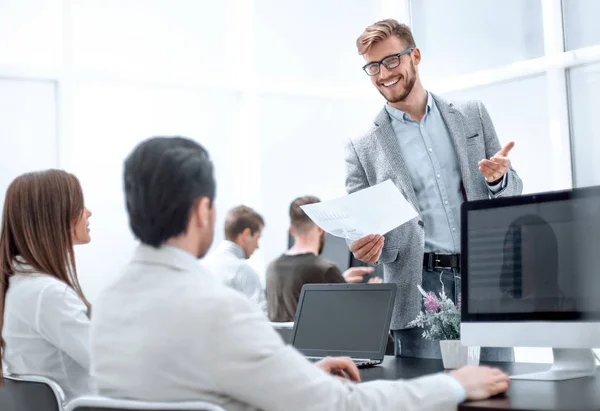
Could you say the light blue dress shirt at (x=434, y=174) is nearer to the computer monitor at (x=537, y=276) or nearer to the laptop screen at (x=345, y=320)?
the laptop screen at (x=345, y=320)

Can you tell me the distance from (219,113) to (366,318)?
404 cm

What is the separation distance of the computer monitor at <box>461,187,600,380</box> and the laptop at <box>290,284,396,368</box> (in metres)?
0.38

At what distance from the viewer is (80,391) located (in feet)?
7.83

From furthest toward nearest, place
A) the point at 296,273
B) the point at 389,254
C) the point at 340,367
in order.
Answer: the point at 296,273
the point at 389,254
the point at 340,367

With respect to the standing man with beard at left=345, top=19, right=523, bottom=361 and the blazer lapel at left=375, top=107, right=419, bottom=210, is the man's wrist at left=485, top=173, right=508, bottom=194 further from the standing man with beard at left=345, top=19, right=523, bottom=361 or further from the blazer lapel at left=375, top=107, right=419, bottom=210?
the blazer lapel at left=375, top=107, right=419, bottom=210

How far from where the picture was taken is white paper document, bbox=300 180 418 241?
241 cm

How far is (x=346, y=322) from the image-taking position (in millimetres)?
2551

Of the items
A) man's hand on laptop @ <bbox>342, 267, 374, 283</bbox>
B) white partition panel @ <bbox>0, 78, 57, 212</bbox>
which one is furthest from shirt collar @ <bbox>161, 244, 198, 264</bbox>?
white partition panel @ <bbox>0, 78, 57, 212</bbox>

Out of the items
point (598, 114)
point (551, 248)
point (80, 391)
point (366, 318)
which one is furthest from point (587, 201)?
point (598, 114)

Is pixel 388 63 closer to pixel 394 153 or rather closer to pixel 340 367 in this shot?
pixel 394 153

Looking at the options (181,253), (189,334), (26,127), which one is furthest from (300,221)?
(189,334)

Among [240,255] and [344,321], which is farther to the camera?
[240,255]

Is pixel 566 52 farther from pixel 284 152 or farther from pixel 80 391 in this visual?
pixel 80 391

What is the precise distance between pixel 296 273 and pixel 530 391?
311 centimetres
